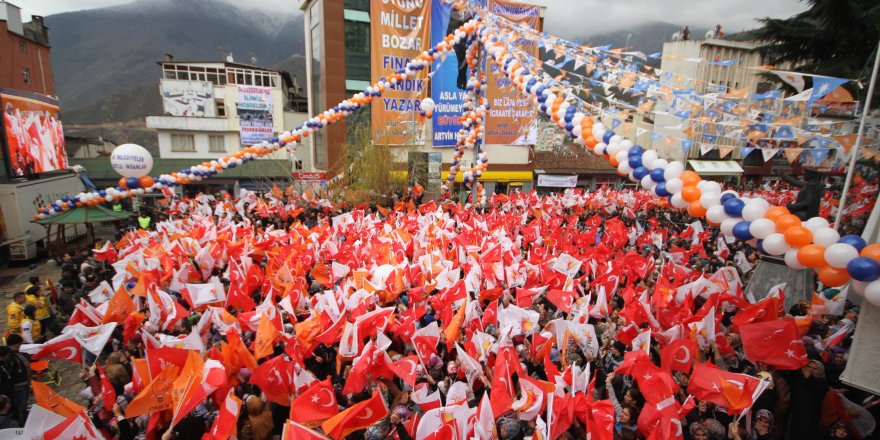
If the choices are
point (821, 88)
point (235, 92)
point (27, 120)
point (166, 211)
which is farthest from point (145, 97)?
point (821, 88)

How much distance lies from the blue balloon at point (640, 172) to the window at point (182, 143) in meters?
31.0

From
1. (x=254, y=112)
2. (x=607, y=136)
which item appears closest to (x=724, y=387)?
(x=607, y=136)

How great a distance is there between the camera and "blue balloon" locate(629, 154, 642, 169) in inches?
234

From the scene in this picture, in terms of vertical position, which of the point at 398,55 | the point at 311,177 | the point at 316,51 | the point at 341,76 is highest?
the point at 316,51

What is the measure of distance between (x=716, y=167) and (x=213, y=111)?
37.8 m

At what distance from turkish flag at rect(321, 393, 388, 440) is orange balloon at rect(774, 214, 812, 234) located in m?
4.26

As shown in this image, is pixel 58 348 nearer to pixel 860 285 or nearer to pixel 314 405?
pixel 314 405

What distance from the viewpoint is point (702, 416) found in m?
4.29

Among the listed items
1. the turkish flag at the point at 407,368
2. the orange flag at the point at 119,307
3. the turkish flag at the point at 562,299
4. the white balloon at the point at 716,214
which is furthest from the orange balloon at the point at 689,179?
the orange flag at the point at 119,307

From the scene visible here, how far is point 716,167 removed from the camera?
32.7 meters

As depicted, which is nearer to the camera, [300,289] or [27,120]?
[300,289]

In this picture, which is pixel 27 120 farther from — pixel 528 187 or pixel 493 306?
pixel 528 187

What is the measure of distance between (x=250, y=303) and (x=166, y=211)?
1194 cm

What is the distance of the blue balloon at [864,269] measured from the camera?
11.2 feet
